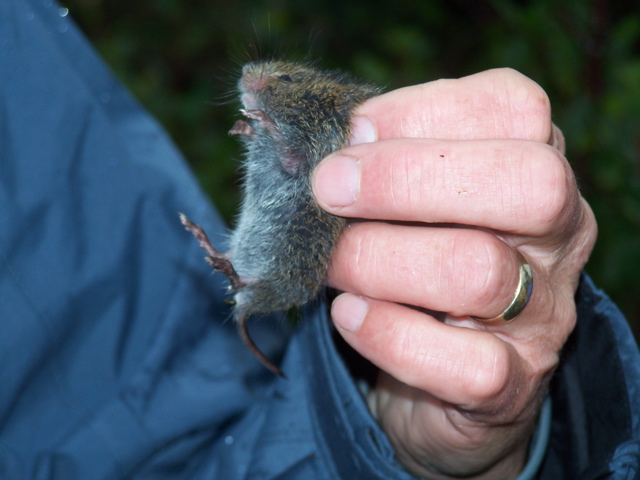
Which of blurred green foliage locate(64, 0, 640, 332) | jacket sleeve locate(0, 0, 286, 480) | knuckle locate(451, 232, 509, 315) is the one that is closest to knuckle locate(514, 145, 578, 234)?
knuckle locate(451, 232, 509, 315)

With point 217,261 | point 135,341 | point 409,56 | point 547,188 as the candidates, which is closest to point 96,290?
point 135,341

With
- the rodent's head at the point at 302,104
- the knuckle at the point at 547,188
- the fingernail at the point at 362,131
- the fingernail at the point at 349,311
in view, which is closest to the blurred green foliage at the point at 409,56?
the rodent's head at the point at 302,104

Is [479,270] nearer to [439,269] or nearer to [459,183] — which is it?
[439,269]

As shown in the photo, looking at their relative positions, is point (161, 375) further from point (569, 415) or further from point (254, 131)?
point (569, 415)

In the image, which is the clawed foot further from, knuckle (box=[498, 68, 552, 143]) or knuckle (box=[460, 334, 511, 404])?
knuckle (box=[498, 68, 552, 143])

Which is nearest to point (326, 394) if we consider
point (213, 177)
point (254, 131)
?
point (254, 131)

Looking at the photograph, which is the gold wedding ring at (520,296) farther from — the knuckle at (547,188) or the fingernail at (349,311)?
the fingernail at (349,311)
